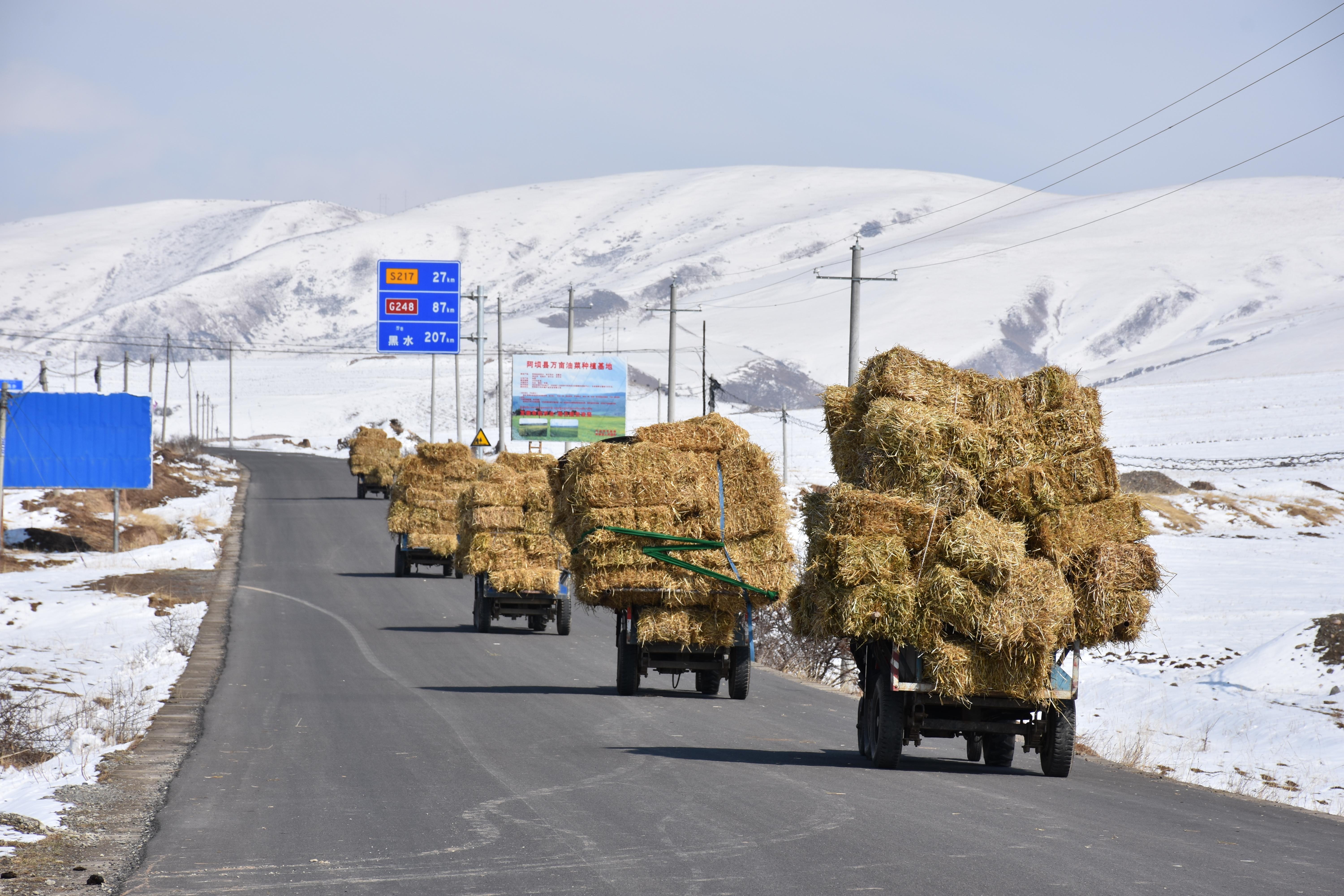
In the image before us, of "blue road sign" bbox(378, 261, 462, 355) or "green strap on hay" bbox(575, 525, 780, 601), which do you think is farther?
"blue road sign" bbox(378, 261, 462, 355)

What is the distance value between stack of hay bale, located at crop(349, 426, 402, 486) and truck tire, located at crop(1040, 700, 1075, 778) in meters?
50.1

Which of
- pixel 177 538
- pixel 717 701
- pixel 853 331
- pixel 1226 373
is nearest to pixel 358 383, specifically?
pixel 1226 373

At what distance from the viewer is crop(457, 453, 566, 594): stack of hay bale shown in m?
24.5

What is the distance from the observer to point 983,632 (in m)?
10.9

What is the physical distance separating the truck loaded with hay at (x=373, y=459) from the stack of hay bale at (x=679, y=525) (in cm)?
4469

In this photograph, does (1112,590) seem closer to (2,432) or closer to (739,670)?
(739,670)

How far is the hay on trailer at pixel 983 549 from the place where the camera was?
10977 mm

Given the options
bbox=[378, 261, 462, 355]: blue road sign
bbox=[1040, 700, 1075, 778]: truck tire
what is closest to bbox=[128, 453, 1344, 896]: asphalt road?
bbox=[1040, 700, 1075, 778]: truck tire

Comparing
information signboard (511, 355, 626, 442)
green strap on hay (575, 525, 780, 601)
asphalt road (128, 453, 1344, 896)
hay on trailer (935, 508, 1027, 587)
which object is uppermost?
information signboard (511, 355, 626, 442)

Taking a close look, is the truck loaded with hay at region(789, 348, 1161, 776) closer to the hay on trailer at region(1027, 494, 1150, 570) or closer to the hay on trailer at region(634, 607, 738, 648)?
the hay on trailer at region(1027, 494, 1150, 570)

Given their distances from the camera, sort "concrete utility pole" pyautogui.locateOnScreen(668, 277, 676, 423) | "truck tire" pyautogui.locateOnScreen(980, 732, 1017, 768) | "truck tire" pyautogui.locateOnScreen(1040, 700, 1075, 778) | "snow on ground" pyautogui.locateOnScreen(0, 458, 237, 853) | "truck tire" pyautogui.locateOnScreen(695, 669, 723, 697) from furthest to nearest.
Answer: "concrete utility pole" pyautogui.locateOnScreen(668, 277, 676, 423), "truck tire" pyautogui.locateOnScreen(695, 669, 723, 697), "truck tire" pyautogui.locateOnScreen(980, 732, 1017, 768), "truck tire" pyautogui.locateOnScreen(1040, 700, 1075, 778), "snow on ground" pyautogui.locateOnScreen(0, 458, 237, 853)

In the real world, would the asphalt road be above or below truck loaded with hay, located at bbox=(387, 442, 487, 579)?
below

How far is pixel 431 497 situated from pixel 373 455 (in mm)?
28379

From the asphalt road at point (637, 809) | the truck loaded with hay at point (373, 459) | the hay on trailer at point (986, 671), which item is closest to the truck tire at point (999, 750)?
the asphalt road at point (637, 809)
